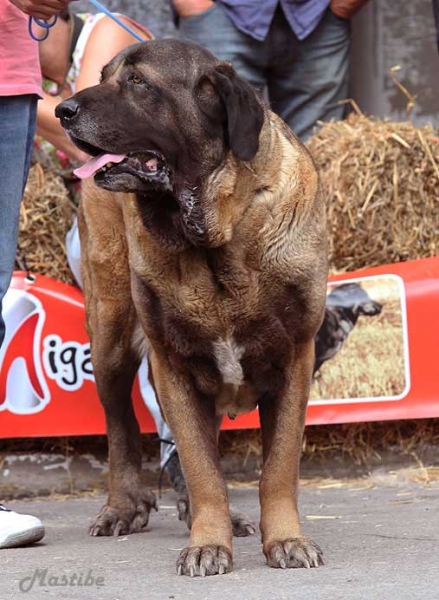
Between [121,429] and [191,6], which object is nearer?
[121,429]

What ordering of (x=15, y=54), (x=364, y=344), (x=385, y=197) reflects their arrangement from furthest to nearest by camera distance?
(x=385, y=197), (x=364, y=344), (x=15, y=54)

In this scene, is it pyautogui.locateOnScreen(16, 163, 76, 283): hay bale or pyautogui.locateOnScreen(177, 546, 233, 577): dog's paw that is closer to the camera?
pyautogui.locateOnScreen(177, 546, 233, 577): dog's paw

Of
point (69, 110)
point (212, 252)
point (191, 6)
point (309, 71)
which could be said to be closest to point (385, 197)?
point (309, 71)

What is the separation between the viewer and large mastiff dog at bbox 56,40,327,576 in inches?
135

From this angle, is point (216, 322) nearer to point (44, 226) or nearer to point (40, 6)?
point (40, 6)

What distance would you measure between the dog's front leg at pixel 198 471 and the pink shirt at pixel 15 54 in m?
0.94

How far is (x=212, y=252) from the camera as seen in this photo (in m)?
3.60

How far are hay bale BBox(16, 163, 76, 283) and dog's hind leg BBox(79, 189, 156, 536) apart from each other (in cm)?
93

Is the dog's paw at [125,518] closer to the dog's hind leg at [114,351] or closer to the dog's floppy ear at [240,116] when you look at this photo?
the dog's hind leg at [114,351]

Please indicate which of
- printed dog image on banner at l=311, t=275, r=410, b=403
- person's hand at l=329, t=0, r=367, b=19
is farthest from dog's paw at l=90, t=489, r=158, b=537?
person's hand at l=329, t=0, r=367, b=19

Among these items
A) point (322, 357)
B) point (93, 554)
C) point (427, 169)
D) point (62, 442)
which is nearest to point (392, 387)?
point (322, 357)

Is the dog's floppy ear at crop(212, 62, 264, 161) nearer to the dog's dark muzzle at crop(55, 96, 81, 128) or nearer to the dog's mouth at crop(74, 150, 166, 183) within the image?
the dog's mouth at crop(74, 150, 166, 183)

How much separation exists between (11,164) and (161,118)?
66 cm

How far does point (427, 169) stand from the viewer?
5449 millimetres
